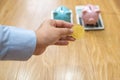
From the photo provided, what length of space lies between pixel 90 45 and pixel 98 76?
6.0 inches

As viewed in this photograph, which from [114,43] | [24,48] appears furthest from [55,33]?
[114,43]

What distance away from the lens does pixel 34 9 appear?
105 centimetres

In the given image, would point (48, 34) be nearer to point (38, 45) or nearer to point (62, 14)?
point (38, 45)

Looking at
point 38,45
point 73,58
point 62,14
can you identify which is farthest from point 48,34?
point 62,14

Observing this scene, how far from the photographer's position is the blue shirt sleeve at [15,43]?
0.51 meters

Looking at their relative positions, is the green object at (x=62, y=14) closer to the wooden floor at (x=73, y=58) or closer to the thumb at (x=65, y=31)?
the wooden floor at (x=73, y=58)

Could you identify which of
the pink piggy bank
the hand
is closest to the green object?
the pink piggy bank

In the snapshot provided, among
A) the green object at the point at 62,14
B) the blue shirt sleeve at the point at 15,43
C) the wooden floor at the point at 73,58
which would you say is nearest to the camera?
the blue shirt sleeve at the point at 15,43

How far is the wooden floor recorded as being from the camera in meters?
0.72

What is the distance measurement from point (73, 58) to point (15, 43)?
303mm

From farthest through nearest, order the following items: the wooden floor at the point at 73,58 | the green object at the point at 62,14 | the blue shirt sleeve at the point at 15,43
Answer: the green object at the point at 62,14
the wooden floor at the point at 73,58
the blue shirt sleeve at the point at 15,43

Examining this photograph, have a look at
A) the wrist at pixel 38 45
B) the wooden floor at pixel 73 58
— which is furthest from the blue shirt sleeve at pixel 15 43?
the wooden floor at pixel 73 58

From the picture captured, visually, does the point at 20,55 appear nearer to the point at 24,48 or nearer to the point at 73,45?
the point at 24,48

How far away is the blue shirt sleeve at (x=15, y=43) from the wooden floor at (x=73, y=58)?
190 millimetres
